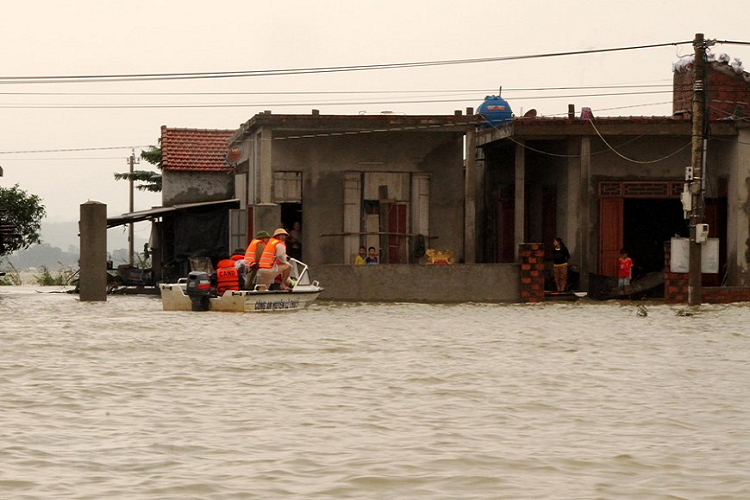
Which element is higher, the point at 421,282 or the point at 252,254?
the point at 252,254

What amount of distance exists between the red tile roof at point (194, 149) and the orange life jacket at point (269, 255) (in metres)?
14.1

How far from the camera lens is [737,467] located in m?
8.89

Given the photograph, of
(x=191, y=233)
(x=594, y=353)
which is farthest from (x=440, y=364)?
(x=191, y=233)

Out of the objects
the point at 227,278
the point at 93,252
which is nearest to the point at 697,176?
the point at 227,278

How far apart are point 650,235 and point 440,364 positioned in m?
19.4

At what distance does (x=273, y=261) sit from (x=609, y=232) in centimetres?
932

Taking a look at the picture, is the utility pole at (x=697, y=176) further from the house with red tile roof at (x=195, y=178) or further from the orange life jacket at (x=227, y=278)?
the house with red tile roof at (x=195, y=178)

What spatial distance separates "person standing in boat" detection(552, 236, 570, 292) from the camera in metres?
29.2

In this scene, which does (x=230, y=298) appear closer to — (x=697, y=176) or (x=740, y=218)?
(x=697, y=176)

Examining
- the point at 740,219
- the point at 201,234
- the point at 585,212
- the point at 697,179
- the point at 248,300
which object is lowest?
the point at 248,300

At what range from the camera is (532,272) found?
28.7 meters

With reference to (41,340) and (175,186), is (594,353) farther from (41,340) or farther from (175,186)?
(175,186)

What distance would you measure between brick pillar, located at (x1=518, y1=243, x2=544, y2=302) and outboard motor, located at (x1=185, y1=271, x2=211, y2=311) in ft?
24.3

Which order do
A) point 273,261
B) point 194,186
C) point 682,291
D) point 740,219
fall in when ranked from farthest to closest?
point 194,186
point 740,219
point 682,291
point 273,261
